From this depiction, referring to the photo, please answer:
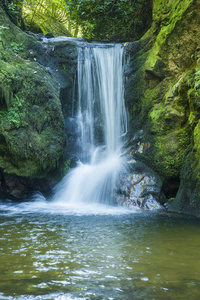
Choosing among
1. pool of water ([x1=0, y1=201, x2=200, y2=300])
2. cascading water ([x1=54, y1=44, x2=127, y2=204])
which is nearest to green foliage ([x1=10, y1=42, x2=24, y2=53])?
cascading water ([x1=54, y1=44, x2=127, y2=204])

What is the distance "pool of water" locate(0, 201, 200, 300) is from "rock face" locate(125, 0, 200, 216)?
209 centimetres

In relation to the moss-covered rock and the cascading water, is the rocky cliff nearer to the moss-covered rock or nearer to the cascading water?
the moss-covered rock

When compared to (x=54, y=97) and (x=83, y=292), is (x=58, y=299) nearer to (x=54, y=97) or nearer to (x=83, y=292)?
(x=83, y=292)

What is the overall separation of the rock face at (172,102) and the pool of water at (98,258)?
2.09 meters

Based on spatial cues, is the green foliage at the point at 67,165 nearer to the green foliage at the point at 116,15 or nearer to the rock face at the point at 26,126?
the rock face at the point at 26,126

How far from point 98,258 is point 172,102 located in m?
5.96

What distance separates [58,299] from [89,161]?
24.4 feet

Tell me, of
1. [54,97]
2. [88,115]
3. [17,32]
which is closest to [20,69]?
[54,97]

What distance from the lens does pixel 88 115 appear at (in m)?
10.1

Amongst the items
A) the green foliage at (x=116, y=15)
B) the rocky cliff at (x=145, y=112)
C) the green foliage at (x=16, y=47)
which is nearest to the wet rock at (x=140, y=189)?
the rocky cliff at (x=145, y=112)

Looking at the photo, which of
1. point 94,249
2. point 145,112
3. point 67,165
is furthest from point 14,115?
point 94,249

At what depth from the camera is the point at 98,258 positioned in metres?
2.91

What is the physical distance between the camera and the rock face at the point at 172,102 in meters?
6.51

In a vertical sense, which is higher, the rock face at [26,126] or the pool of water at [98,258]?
the rock face at [26,126]
